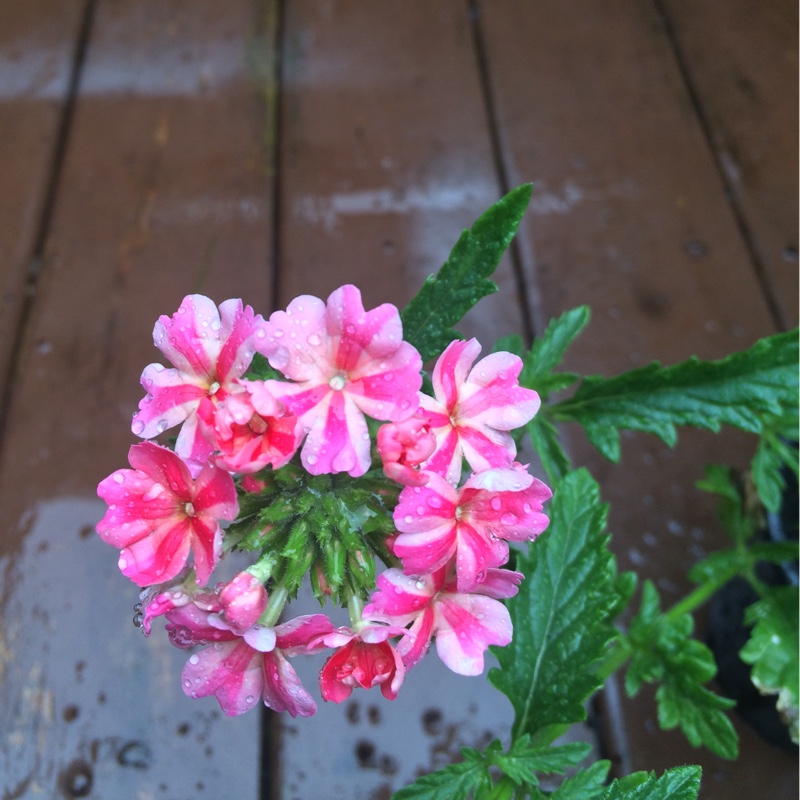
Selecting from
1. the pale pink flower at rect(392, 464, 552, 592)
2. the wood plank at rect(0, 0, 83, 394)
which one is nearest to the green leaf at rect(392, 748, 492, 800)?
the pale pink flower at rect(392, 464, 552, 592)

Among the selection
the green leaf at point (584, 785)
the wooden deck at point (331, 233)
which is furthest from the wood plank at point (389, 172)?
the green leaf at point (584, 785)

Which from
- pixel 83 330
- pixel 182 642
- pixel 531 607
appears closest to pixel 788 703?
pixel 531 607

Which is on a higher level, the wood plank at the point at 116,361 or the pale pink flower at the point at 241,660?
the pale pink flower at the point at 241,660

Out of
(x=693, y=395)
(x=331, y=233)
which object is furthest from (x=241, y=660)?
(x=331, y=233)

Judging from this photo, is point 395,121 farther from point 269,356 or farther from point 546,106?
point 269,356

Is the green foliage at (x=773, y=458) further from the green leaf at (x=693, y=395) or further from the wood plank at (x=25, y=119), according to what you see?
the wood plank at (x=25, y=119)

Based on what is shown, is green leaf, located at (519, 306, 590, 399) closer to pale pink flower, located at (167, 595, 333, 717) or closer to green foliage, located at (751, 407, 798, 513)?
green foliage, located at (751, 407, 798, 513)

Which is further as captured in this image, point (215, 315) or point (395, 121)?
point (395, 121)

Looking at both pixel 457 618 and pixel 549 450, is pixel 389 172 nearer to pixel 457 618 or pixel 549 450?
pixel 549 450

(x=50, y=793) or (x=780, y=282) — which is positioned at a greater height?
(x=780, y=282)
